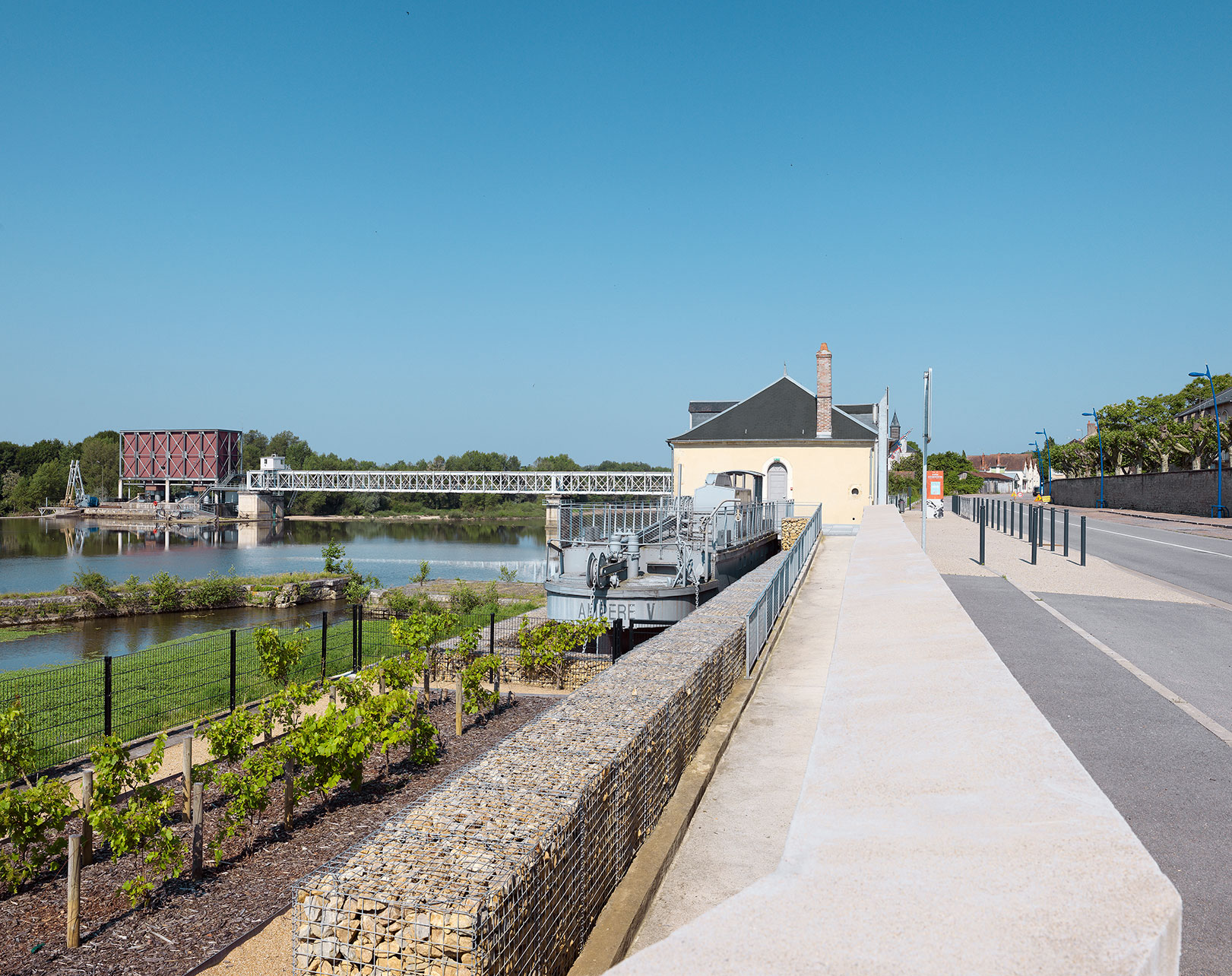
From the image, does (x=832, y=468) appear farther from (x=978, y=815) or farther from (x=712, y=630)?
(x=978, y=815)

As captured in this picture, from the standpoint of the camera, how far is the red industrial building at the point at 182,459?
12388 cm

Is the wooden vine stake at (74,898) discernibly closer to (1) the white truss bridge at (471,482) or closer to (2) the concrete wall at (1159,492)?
(2) the concrete wall at (1159,492)

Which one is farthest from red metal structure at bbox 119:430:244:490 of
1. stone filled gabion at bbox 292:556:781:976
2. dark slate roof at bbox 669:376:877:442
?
stone filled gabion at bbox 292:556:781:976

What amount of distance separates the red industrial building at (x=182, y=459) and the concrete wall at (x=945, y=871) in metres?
129

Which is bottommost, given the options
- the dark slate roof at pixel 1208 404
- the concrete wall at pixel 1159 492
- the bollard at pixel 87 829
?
the bollard at pixel 87 829

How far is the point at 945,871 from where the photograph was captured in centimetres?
235

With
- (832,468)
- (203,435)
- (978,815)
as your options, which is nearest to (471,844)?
(978,815)

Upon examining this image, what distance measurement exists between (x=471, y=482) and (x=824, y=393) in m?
101

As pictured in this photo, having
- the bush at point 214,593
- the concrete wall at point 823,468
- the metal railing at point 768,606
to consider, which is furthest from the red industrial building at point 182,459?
the metal railing at point 768,606

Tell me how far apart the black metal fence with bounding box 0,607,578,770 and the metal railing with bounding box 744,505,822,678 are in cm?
315

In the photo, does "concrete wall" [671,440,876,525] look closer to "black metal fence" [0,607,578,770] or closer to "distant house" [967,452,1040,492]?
"black metal fence" [0,607,578,770]

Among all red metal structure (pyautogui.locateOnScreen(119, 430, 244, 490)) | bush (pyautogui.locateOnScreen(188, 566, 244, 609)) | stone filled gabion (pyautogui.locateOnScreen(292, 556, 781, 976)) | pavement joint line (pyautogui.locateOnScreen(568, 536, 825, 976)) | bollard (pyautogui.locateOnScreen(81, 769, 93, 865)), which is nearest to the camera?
stone filled gabion (pyautogui.locateOnScreen(292, 556, 781, 976))

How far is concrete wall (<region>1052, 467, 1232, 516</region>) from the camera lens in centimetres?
4378

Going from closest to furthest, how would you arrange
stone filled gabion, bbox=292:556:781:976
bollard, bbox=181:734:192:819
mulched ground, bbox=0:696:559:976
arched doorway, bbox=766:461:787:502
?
stone filled gabion, bbox=292:556:781:976 < mulched ground, bbox=0:696:559:976 < bollard, bbox=181:734:192:819 < arched doorway, bbox=766:461:787:502
